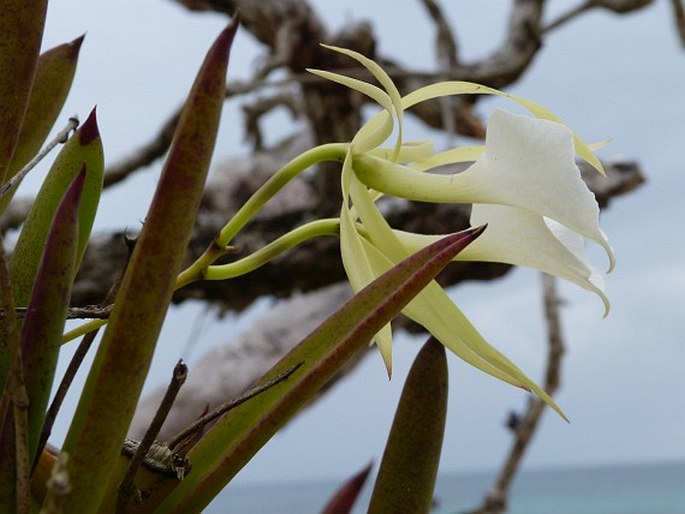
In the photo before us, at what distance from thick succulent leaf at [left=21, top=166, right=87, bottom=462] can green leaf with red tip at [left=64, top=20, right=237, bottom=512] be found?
3 centimetres

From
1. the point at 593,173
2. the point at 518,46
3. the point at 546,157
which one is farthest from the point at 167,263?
the point at 518,46

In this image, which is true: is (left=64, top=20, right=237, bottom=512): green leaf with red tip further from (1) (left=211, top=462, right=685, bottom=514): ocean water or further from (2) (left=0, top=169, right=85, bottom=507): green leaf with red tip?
(1) (left=211, top=462, right=685, bottom=514): ocean water

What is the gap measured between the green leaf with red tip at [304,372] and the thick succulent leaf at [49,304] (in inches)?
2.2

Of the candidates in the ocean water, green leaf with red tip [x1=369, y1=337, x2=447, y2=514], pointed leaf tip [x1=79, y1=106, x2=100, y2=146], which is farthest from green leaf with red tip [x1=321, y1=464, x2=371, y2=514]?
the ocean water

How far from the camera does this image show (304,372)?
0.30 m

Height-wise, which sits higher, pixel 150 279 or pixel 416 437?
pixel 150 279

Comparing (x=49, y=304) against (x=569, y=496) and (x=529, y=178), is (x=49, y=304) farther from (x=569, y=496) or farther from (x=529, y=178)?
(x=569, y=496)

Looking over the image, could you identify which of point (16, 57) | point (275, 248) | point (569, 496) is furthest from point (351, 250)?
point (569, 496)

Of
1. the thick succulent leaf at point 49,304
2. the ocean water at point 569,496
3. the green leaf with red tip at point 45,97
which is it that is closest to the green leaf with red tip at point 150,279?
the thick succulent leaf at point 49,304


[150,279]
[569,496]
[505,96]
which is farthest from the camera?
[569,496]

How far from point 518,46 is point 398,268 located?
2.26 m

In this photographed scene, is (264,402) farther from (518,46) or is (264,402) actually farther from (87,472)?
(518,46)

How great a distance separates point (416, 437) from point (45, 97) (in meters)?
0.23

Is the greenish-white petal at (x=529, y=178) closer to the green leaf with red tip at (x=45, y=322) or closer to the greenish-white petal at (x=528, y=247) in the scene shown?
the greenish-white petal at (x=528, y=247)
